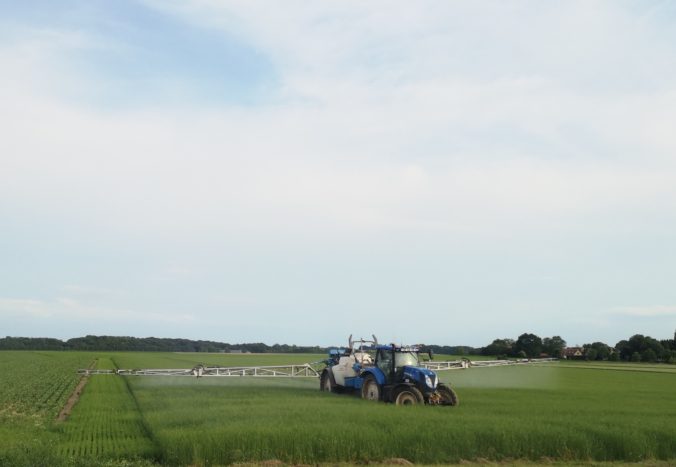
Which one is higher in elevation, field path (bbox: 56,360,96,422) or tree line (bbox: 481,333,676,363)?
tree line (bbox: 481,333,676,363)

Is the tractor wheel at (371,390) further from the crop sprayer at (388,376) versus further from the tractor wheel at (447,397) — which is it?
the tractor wheel at (447,397)

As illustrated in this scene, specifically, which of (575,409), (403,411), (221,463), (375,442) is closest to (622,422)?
(575,409)

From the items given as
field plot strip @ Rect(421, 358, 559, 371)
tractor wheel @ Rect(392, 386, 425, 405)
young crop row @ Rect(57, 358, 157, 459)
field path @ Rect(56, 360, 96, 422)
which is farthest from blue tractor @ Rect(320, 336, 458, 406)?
field path @ Rect(56, 360, 96, 422)

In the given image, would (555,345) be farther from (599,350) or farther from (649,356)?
(649,356)

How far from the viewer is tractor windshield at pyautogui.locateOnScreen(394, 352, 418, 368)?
27375 mm

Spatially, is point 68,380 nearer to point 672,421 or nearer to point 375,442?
point 375,442

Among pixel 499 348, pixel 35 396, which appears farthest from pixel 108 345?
pixel 35 396

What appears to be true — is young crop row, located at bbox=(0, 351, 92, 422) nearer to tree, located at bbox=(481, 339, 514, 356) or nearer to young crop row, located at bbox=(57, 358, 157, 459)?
young crop row, located at bbox=(57, 358, 157, 459)

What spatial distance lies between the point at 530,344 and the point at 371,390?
90.6 meters

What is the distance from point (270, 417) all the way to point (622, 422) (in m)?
11.3

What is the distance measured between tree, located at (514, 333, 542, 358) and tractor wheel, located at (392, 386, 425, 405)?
91.3 meters

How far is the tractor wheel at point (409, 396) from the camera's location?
25688mm

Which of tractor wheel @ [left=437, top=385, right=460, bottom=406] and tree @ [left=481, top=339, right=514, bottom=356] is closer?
tractor wheel @ [left=437, top=385, right=460, bottom=406]

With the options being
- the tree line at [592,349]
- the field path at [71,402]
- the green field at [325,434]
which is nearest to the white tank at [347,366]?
the green field at [325,434]
